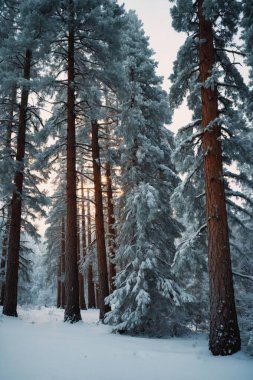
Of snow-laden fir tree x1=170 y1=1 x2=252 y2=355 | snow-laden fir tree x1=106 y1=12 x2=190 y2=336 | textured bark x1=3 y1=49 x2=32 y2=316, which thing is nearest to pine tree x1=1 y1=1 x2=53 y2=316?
textured bark x1=3 y1=49 x2=32 y2=316

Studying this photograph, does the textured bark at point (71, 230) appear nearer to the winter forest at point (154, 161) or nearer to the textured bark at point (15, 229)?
the winter forest at point (154, 161)

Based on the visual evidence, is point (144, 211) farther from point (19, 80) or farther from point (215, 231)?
point (19, 80)

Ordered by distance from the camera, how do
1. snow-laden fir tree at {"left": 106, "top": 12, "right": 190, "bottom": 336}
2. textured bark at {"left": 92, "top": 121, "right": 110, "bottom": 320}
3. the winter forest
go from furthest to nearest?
textured bark at {"left": 92, "top": 121, "right": 110, "bottom": 320} < snow-laden fir tree at {"left": 106, "top": 12, "right": 190, "bottom": 336} < the winter forest

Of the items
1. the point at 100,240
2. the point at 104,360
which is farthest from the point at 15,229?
the point at 104,360

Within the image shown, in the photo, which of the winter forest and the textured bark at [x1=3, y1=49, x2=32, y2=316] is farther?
the textured bark at [x1=3, y1=49, x2=32, y2=316]

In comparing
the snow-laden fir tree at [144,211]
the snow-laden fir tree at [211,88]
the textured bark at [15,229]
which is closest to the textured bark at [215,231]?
the snow-laden fir tree at [211,88]

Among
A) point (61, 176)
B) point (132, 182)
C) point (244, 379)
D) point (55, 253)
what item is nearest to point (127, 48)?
point (132, 182)

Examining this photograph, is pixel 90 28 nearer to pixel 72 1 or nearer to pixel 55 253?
pixel 72 1

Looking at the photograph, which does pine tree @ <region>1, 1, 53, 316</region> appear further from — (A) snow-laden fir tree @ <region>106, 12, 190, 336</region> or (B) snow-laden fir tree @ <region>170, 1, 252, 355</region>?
(B) snow-laden fir tree @ <region>170, 1, 252, 355</region>

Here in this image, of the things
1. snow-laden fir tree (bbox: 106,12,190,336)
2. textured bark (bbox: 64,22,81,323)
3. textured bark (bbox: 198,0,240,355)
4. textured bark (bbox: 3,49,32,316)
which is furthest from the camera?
textured bark (bbox: 3,49,32,316)

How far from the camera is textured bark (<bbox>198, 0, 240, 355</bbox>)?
668 cm

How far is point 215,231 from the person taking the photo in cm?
727

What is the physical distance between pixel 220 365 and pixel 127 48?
1277cm

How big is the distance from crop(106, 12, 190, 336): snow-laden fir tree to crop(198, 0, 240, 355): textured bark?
255 cm
